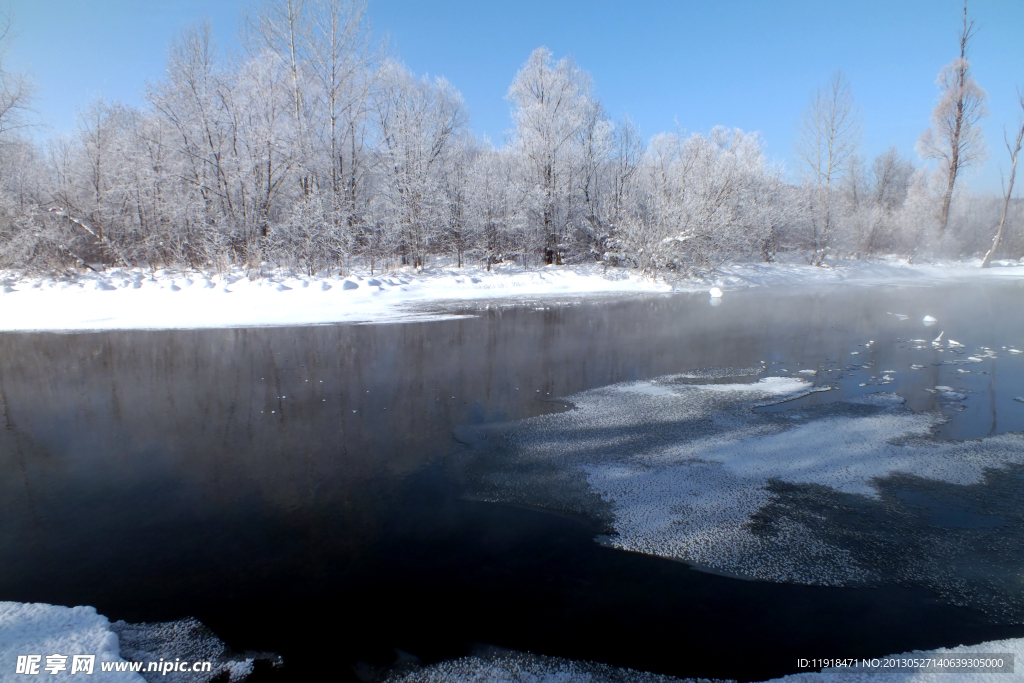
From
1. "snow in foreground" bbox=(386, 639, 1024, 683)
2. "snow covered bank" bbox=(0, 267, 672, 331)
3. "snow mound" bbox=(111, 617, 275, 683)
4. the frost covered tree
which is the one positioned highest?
the frost covered tree

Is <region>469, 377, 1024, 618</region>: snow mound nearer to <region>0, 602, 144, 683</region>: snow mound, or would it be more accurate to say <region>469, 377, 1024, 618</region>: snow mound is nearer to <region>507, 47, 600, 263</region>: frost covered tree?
<region>0, 602, 144, 683</region>: snow mound

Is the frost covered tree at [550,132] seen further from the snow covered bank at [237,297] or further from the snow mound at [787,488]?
the snow mound at [787,488]

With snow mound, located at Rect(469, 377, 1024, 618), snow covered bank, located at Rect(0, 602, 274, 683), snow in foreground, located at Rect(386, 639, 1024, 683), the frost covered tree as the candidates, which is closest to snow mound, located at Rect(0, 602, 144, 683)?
snow covered bank, located at Rect(0, 602, 274, 683)

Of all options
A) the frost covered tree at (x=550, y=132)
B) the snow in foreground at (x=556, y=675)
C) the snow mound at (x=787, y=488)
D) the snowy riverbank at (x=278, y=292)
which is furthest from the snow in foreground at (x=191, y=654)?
the frost covered tree at (x=550, y=132)

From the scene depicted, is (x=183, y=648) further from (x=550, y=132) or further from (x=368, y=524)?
(x=550, y=132)

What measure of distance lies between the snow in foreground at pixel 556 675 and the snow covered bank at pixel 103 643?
0.88 meters

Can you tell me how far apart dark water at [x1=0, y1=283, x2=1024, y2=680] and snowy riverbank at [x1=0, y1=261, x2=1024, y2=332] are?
469 cm

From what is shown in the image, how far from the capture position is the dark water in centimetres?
295

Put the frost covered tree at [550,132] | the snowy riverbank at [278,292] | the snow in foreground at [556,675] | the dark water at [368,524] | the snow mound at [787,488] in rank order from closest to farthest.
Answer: the snow in foreground at [556,675] → the dark water at [368,524] → the snow mound at [787,488] → the snowy riverbank at [278,292] → the frost covered tree at [550,132]

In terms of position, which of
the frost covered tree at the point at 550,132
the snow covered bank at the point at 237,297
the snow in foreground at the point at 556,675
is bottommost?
the snow in foreground at the point at 556,675

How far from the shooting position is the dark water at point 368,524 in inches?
116

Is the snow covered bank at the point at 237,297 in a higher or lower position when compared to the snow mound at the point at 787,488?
higher

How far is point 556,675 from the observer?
2656 mm

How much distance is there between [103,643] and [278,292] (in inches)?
645
